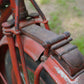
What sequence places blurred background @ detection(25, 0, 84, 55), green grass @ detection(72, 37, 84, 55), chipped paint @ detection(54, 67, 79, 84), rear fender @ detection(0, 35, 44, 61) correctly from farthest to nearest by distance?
blurred background @ detection(25, 0, 84, 55)
green grass @ detection(72, 37, 84, 55)
rear fender @ detection(0, 35, 44, 61)
chipped paint @ detection(54, 67, 79, 84)

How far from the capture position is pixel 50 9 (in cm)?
364

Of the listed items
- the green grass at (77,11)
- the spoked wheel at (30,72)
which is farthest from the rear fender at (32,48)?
the green grass at (77,11)

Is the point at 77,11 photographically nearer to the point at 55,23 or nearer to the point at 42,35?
the point at 55,23

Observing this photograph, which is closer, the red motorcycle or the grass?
the red motorcycle

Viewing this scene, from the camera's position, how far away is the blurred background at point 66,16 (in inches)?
114

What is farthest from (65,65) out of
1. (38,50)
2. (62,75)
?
(38,50)

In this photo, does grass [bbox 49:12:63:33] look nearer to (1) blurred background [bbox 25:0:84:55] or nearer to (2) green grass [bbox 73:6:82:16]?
(1) blurred background [bbox 25:0:84:55]

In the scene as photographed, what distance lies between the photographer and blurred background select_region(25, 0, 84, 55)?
2903 millimetres

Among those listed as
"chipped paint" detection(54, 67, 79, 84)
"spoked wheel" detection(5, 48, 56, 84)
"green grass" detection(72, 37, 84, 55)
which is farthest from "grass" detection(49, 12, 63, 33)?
"chipped paint" detection(54, 67, 79, 84)

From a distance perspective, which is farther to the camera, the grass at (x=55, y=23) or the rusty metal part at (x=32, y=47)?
the grass at (x=55, y=23)

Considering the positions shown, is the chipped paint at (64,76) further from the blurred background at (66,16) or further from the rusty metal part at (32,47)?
the blurred background at (66,16)

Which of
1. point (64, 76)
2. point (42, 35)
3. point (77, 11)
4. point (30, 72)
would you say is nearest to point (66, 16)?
point (77, 11)

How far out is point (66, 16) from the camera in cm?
335

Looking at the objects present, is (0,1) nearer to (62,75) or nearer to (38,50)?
(38,50)
